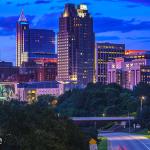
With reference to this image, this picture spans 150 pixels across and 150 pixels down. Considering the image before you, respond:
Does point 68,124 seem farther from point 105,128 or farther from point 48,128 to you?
point 105,128

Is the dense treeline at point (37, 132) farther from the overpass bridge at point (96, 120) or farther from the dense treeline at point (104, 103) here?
the dense treeline at point (104, 103)

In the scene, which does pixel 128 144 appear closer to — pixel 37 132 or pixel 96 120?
pixel 37 132

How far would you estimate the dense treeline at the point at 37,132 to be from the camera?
128 ft

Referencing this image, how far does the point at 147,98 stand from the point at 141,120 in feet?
145

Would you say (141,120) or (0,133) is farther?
(141,120)

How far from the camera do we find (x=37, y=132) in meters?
40.5

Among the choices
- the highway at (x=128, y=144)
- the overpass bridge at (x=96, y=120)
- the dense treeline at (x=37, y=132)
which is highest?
the dense treeline at (x=37, y=132)

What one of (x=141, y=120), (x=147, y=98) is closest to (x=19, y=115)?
(x=141, y=120)

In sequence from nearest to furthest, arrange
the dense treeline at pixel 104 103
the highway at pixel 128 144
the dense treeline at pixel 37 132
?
1. the dense treeline at pixel 37 132
2. the highway at pixel 128 144
3. the dense treeline at pixel 104 103

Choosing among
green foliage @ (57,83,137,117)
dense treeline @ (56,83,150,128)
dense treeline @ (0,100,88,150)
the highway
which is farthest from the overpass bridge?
dense treeline @ (0,100,88,150)

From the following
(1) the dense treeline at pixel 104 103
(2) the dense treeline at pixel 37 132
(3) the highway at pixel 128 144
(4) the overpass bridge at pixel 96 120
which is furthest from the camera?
(1) the dense treeline at pixel 104 103

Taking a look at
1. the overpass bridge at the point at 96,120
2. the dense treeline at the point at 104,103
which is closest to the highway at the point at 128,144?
the overpass bridge at the point at 96,120

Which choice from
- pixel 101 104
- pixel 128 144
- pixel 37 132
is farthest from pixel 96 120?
pixel 37 132

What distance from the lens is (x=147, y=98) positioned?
607 feet
